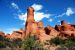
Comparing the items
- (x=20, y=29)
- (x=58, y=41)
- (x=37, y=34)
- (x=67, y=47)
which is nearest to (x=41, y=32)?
(x=37, y=34)

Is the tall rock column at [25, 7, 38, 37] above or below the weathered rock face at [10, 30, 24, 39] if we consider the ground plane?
above

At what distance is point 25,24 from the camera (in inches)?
2916

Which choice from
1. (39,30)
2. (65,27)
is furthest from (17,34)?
(65,27)

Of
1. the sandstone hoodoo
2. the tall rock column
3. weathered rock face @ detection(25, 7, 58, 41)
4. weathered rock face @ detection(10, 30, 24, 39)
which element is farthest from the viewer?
weathered rock face @ detection(10, 30, 24, 39)

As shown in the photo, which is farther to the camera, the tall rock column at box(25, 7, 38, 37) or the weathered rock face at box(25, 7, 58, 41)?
the tall rock column at box(25, 7, 38, 37)

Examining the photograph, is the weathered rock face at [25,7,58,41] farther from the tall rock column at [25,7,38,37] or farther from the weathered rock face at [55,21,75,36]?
the weathered rock face at [55,21,75,36]

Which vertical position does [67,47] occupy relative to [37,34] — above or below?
below

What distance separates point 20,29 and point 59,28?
1558 centimetres

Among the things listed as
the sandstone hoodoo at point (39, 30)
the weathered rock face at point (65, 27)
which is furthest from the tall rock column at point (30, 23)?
the weathered rock face at point (65, 27)

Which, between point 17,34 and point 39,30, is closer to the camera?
point 39,30

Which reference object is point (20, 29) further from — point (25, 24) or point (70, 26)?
point (70, 26)

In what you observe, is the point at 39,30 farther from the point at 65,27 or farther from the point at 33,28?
the point at 65,27

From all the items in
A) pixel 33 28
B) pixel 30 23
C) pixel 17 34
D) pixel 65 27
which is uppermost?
pixel 30 23

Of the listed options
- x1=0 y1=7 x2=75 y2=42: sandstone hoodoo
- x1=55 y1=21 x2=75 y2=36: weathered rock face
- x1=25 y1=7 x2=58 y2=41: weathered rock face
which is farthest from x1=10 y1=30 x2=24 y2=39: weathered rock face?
x1=55 y1=21 x2=75 y2=36: weathered rock face
